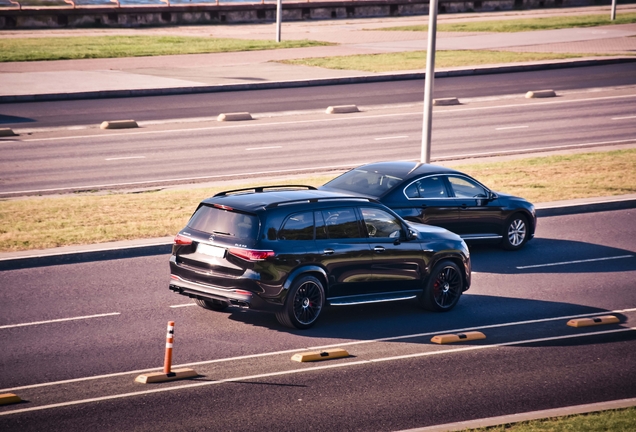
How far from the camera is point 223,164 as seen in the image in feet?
82.8

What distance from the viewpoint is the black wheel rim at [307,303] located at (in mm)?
12523

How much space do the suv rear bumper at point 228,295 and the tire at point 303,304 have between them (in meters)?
0.18

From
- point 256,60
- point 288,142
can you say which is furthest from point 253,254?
point 256,60

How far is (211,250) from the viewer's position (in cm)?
1244

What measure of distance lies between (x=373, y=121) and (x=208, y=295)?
20516 millimetres

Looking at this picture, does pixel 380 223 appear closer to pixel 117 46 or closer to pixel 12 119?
pixel 12 119

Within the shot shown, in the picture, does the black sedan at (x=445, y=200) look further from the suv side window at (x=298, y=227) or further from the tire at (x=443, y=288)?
the suv side window at (x=298, y=227)

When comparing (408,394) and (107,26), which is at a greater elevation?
(107,26)

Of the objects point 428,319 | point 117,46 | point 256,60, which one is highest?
point 117,46

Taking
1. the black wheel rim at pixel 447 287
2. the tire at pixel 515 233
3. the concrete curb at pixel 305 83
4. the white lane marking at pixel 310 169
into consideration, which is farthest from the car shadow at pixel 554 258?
the concrete curb at pixel 305 83

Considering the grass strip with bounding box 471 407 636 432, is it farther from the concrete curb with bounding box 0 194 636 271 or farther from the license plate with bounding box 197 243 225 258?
the concrete curb with bounding box 0 194 636 271

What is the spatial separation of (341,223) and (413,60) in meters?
32.3

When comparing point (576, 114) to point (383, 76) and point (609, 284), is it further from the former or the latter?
point (609, 284)

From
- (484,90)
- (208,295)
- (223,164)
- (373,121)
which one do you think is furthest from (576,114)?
(208,295)
